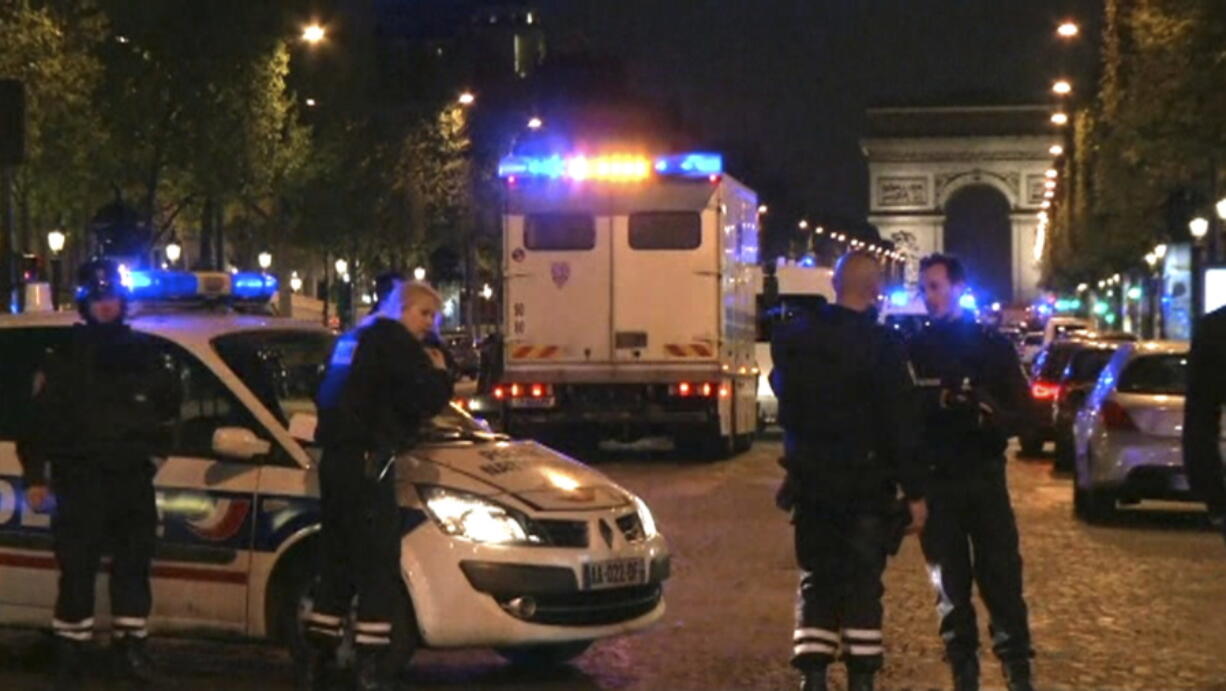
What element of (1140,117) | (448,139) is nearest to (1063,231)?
(448,139)

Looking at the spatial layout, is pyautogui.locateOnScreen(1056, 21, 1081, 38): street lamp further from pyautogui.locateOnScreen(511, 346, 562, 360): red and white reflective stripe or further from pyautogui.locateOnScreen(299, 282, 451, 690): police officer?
pyautogui.locateOnScreen(299, 282, 451, 690): police officer

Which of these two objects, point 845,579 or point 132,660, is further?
point 132,660

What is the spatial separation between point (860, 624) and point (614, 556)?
2221mm

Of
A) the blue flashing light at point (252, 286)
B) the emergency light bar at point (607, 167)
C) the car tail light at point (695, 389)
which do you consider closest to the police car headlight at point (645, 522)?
the blue flashing light at point (252, 286)

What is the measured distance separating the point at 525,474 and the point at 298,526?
1057mm

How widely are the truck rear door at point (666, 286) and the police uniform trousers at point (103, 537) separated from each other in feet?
58.6

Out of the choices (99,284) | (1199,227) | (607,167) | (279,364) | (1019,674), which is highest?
(607,167)

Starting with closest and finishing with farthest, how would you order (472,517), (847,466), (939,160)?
(847,466)
(472,517)
(939,160)

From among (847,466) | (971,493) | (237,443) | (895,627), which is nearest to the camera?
(847,466)

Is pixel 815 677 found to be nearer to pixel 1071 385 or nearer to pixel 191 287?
pixel 191 287

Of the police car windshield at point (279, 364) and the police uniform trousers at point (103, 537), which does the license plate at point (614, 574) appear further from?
the police uniform trousers at point (103, 537)

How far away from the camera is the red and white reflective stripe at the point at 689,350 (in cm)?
2814

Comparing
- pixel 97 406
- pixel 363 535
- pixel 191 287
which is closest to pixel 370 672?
pixel 363 535

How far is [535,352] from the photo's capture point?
93.4 ft
